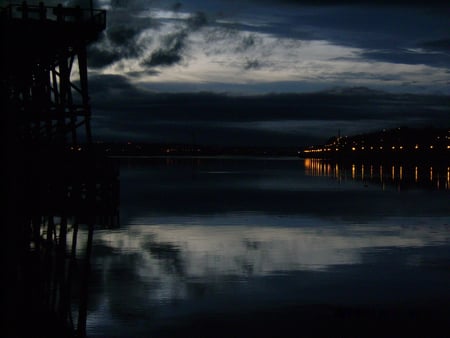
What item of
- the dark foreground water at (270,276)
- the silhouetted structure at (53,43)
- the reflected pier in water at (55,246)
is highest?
the silhouetted structure at (53,43)

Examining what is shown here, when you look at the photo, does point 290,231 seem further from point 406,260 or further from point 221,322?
point 221,322

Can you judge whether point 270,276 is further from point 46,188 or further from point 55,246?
point 46,188

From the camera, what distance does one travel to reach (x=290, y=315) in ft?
47.3

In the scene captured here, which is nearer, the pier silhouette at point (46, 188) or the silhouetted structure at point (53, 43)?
the pier silhouette at point (46, 188)

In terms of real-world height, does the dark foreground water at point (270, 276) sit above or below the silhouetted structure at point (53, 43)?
below

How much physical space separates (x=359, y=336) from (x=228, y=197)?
38792 mm

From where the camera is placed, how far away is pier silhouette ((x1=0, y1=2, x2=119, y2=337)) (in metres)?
14.4

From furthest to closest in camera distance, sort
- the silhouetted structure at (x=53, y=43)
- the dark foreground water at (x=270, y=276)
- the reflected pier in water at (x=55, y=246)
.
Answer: the silhouetted structure at (x=53, y=43) < the dark foreground water at (x=270, y=276) < the reflected pier in water at (x=55, y=246)

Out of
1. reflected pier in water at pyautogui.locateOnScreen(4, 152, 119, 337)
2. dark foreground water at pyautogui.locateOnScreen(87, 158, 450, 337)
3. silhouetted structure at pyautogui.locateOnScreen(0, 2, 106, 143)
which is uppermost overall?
silhouetted structure at pyautogui.locateOnScreen(0, 2, 106, 143)

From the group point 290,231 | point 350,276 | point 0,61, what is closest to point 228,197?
point 290,231

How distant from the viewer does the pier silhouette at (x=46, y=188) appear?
1435 centimetres

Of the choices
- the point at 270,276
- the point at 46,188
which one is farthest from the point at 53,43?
the point at 270,276

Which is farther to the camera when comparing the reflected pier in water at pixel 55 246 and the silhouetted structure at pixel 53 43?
the silhouetted structure at pixel 53 43

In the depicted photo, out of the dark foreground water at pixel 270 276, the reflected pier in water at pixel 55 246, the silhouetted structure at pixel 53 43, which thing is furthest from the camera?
the silhouetted structure at pixel 53 43
